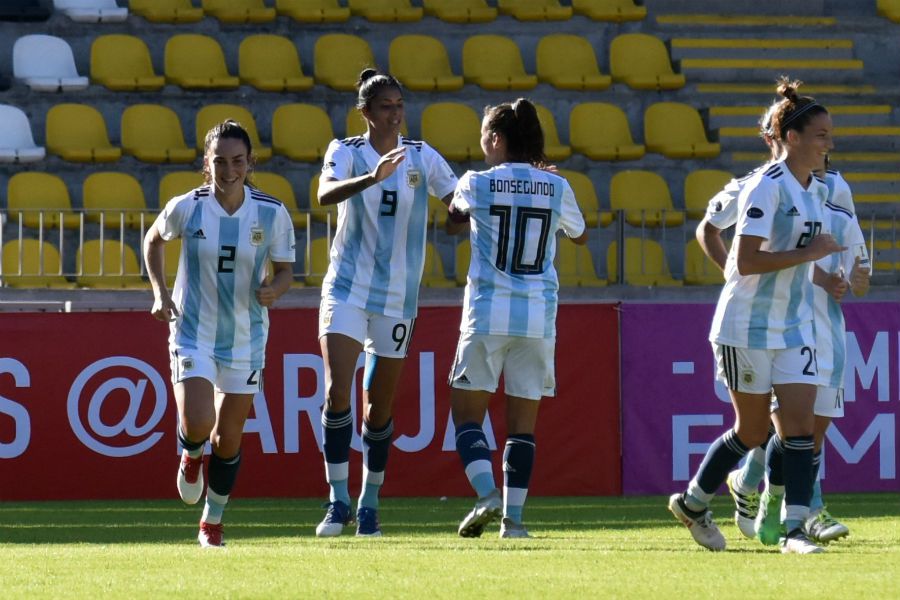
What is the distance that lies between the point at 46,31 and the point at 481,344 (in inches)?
491

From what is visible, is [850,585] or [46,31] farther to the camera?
[46,31]

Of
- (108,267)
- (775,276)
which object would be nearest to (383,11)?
(108,267)

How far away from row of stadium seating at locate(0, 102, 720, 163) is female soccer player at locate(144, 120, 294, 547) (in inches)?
355

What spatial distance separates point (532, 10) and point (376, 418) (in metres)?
12.0

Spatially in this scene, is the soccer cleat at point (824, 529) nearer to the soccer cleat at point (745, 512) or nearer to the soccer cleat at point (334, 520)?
the soccer cleat at point (745, 512)

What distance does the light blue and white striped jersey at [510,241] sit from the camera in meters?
7.68

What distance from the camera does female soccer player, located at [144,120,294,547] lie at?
7.72m

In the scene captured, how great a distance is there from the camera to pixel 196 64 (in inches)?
725

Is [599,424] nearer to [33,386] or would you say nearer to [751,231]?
[33,386]

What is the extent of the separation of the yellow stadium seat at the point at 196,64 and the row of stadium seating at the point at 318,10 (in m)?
0.62

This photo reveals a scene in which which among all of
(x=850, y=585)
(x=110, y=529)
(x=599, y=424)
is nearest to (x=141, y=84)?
(x=599, y=424)

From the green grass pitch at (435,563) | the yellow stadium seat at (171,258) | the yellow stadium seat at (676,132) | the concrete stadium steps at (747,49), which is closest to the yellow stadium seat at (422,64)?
the yellow stadium seat at (676,132)

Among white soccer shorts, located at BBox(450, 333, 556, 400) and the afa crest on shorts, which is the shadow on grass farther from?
the afa crest on shorts

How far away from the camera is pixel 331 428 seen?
844cm
